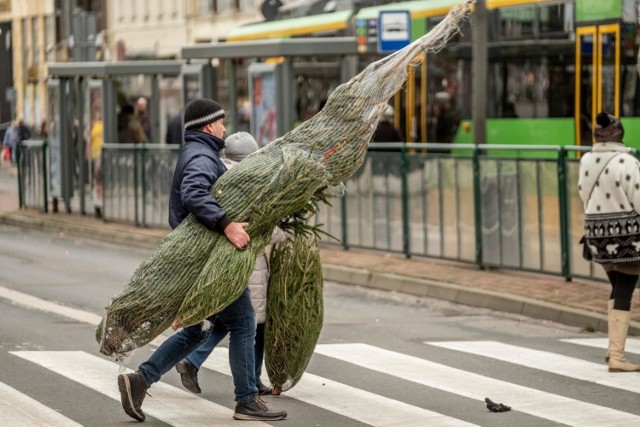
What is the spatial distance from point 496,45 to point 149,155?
512 centimetres

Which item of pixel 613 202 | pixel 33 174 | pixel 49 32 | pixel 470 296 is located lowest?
pixel 470 296

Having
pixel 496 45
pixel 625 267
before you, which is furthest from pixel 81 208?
pixel 625 267

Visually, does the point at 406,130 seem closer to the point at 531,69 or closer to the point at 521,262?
the point at 531,69

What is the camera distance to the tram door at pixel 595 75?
19.6 metres

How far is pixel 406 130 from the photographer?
2541 centimetres

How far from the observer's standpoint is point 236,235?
27.3ft

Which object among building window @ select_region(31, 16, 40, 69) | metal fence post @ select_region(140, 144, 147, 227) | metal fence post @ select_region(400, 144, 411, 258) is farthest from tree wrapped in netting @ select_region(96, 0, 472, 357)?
building window @ select_region(31, 16, 40, 69)

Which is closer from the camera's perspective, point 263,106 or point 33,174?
point 263,106

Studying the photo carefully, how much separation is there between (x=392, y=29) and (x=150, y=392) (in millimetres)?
11172

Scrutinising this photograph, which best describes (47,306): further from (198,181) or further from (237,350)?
(198,181)

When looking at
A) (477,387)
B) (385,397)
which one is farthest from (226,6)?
(385,397)

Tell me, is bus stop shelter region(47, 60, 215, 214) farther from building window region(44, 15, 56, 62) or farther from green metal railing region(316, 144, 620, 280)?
building window region(44, 15, 56, 62)

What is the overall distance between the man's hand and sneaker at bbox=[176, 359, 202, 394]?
1.42 meters

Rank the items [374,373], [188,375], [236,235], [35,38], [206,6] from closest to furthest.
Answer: [236,235] → [188,375] → [374,373] → [206,6] → [35,38]
